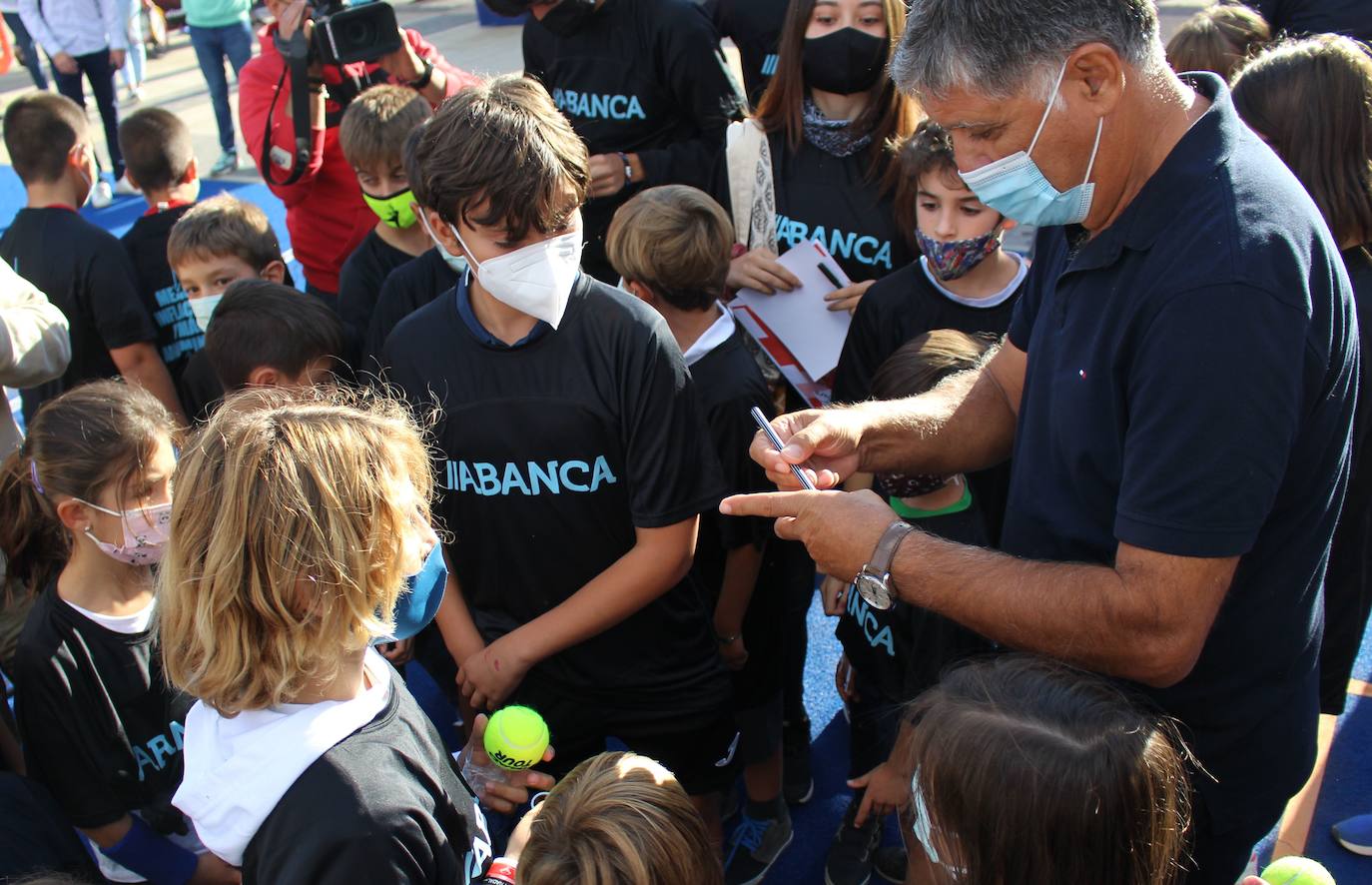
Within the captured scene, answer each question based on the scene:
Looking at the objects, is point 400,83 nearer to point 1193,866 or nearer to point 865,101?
point 865,101

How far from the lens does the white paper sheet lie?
3266mm

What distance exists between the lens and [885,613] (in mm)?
2426

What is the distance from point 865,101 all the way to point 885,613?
1.76 meters

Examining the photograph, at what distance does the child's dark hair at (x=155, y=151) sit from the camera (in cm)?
416

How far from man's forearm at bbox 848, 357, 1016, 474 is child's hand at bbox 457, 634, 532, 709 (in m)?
0.87

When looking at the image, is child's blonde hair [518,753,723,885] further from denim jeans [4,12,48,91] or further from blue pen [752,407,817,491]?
denim jeans [4,12,48,91]

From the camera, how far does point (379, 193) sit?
3.72 metres

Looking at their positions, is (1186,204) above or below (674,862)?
above

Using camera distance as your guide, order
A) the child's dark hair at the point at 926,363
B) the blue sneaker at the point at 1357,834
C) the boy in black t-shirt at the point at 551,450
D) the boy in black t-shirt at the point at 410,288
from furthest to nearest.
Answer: the boy in black t-shirt at the point at 410,288 → the blue sneaker at the point at 1357,834 → the child's dark hair at the point at 926,363 → the boy in black t-shirt at the point at 551,450

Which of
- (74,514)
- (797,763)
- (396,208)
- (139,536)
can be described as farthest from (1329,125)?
(74,514)

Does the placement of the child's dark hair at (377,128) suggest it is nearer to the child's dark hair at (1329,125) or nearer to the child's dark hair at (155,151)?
the child's dark hair at (155,151)

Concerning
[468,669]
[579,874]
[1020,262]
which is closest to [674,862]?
[579,874]

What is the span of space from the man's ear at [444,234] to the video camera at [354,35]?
2.26 meters

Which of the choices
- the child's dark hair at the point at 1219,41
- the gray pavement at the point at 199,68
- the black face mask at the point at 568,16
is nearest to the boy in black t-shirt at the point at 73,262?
the black face mask at the point at 568,16
